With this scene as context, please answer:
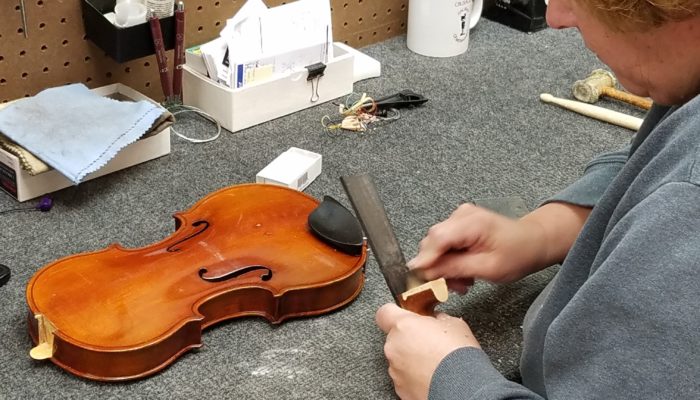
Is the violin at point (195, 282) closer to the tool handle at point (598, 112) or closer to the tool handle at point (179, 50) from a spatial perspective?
the tool handle at point (179, 50)

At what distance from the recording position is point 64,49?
106 cm

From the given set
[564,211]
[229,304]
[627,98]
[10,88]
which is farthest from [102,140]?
[627,98]

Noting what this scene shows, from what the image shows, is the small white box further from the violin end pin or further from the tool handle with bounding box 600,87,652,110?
the tool handle with bounding box 600,87,652,110

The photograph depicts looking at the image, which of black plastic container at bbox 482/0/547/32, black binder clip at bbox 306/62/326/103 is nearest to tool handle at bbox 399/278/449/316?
black binder clip at bbox 306/62/326/103

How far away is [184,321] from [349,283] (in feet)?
0.56

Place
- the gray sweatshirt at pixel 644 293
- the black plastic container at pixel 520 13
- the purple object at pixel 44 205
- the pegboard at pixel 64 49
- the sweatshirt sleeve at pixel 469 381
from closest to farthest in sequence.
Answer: the gray sweatshirt at pixel 644 293 < the sweatshirt sleeve at pixel 469 381 < the purple object at pixel 44 205 < the pegboard at pixel 64 49 < the black plastic container at pixel 520 13

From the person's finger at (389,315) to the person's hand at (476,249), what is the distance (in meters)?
0.07

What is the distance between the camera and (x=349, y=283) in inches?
31.2

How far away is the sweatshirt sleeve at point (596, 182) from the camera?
79cm

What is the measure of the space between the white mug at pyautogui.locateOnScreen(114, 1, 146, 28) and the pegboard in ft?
0.19

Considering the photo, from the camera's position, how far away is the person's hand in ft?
2.46

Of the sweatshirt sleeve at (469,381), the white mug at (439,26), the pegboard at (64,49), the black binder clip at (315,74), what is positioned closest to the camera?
the sweatshirt sleeve at (469,381)

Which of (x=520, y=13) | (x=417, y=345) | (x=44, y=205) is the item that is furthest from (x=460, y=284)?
(x=520, y=13)

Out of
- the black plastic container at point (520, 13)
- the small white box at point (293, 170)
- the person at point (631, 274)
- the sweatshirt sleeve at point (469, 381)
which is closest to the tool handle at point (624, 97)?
the black plastic container at point (520, 13)
